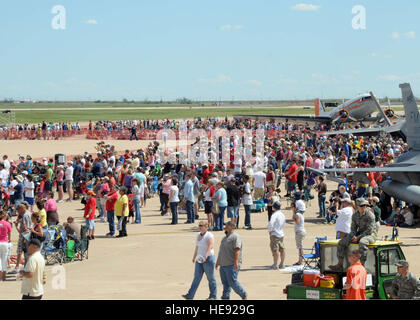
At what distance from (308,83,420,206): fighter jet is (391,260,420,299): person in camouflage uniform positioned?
30.4 ft

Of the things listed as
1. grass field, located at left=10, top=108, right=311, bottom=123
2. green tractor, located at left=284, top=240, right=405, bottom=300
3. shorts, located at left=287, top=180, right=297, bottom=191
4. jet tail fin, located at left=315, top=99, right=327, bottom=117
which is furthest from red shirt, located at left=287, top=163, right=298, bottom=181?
grass field, located at left=10, top=108, right=311, bottom=123

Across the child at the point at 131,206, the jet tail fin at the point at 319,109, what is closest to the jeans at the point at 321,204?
the child at the point at 131,206

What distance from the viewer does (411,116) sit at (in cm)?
2391

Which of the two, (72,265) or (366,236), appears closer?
(366,236)

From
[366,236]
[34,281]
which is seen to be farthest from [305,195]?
[34,281]

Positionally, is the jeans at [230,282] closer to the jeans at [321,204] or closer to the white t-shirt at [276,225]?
the white t-shirt at [276,225]

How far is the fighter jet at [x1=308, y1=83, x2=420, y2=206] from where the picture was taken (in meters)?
19.7

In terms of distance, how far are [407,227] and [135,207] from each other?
839cm

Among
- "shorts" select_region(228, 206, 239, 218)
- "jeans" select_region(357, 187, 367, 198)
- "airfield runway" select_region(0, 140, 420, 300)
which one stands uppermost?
"jeans" select_region(357, 187, 367, 198)

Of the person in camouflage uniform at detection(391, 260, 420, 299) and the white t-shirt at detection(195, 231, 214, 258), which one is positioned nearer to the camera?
the person in camouflage uniform at detection(391, 260, 420, 299)

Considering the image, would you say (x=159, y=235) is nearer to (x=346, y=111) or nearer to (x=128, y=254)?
(x=128, y=254)

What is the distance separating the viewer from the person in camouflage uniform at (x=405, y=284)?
931cm

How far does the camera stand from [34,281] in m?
9.60

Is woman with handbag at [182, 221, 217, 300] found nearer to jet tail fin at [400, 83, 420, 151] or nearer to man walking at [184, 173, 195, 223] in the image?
man walking at [184, 173, 195, 223]
